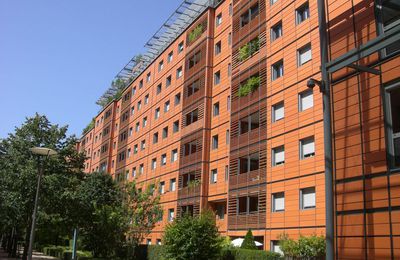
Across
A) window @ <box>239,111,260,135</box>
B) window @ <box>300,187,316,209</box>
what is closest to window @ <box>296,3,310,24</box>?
window @ <box>239,111,260,135</box>

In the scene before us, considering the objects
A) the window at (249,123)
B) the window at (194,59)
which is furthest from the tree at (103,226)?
the window at (194,59)

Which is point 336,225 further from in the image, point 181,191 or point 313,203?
point 181,191

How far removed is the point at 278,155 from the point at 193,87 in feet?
54.8

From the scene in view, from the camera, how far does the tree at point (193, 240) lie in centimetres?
2272

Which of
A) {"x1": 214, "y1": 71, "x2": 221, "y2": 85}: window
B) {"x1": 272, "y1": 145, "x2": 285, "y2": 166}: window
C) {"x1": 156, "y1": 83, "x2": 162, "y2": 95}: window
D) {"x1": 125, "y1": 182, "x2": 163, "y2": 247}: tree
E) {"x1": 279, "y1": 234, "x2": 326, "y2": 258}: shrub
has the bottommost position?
{"x1": 279, "y1": 234, "x2": 326, "y2": 258}: shrub

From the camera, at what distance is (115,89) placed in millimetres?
76562

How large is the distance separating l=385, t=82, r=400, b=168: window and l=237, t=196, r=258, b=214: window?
2154 centimetres

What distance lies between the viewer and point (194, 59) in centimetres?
4403

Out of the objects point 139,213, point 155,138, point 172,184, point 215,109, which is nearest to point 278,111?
point 215,109

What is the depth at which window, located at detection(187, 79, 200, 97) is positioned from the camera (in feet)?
141

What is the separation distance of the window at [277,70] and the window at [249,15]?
17.7 ft

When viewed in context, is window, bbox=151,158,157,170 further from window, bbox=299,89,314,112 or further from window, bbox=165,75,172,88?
window, bbox=299,89,314,112

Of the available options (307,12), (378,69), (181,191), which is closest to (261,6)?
(307,12)

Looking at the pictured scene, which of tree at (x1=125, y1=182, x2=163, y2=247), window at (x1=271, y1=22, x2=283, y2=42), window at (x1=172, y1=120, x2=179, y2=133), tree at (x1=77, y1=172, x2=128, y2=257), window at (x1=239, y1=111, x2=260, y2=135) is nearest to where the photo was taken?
window at (x1=271, y1=22, x2=283, y2=42)
